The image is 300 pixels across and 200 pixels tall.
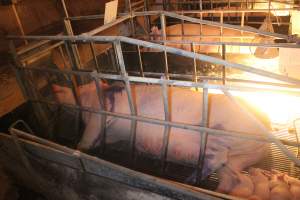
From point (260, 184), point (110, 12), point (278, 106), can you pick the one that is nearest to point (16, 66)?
point (110, 12)

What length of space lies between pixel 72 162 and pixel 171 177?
1.31 meters

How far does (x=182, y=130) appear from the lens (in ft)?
11.6

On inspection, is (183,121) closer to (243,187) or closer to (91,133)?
(243,187)

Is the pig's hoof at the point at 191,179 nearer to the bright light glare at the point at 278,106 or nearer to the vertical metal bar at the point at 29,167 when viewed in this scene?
the bright light glare at the point at 278,106

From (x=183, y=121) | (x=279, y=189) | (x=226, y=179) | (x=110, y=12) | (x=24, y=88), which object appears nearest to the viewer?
(x=279, y=189)

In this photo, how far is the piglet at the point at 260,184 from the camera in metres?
2.89

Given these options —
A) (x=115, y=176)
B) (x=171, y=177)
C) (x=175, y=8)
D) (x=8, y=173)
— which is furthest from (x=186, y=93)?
(x=175, y=8)

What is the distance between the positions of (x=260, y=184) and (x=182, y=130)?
1108 millimetres

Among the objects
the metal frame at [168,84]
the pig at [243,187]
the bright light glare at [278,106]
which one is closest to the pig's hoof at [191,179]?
the metal frame at [168,84]

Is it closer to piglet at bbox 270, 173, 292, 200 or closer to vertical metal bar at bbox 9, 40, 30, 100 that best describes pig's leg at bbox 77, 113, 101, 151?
vertical metal bar at bbox 9, 40, 30, 100

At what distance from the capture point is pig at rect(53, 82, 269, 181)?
3244 mm

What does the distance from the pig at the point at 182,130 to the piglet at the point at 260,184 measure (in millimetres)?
164

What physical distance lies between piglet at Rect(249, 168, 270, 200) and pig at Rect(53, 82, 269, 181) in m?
0.16

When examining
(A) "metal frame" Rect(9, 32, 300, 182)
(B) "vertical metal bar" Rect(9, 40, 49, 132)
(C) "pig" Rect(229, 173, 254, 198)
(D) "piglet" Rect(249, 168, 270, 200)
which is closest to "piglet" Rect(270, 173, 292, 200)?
(D) "piglet" Rect(249, 168, 270, 200)
